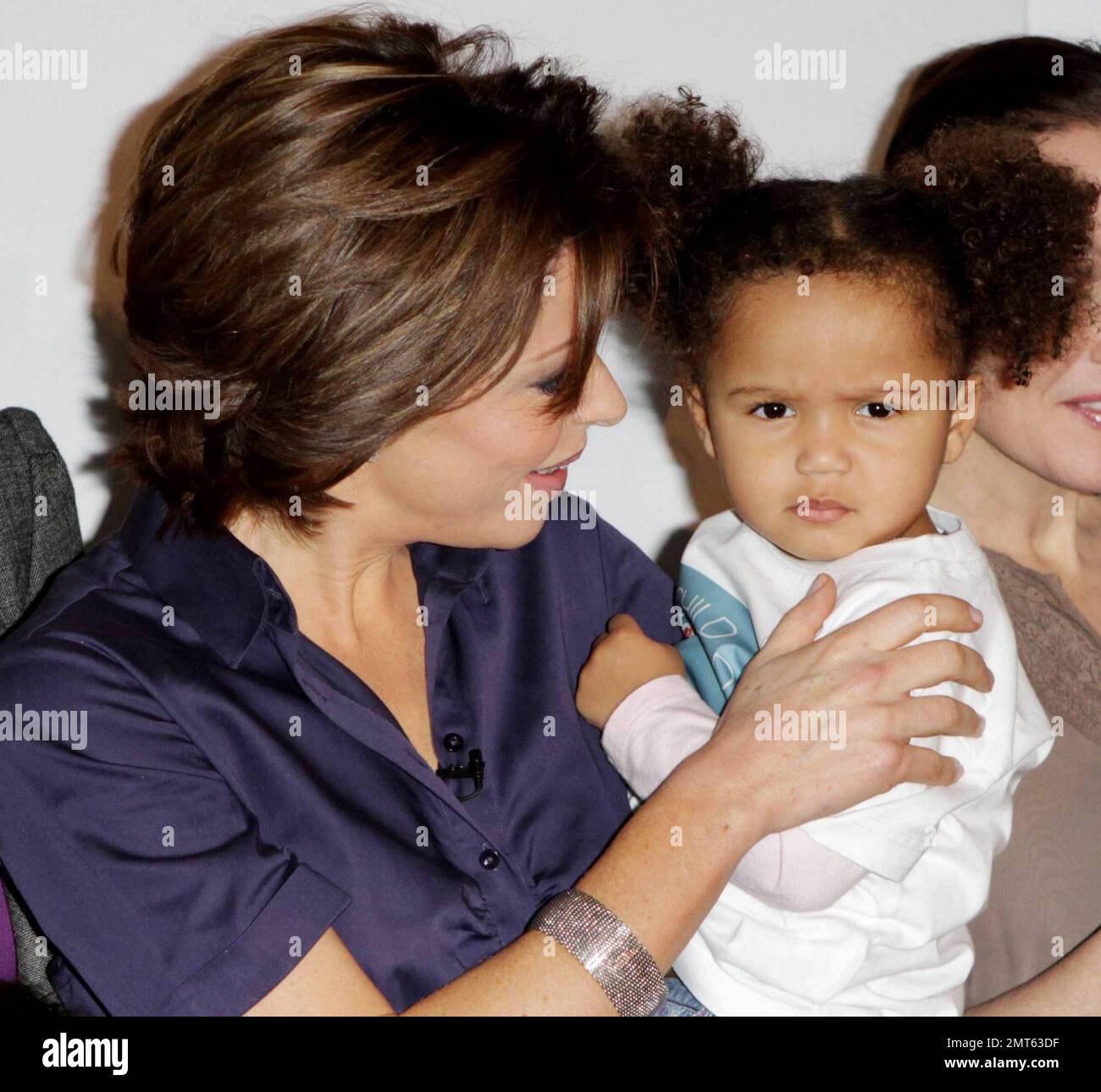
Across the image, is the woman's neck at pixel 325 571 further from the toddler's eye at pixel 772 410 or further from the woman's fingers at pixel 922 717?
the woman's fingers at pixel 922 717

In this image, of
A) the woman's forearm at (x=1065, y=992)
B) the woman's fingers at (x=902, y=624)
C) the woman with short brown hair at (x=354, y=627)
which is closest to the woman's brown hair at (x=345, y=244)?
the woman with short brown hair at (x=354, y=627)

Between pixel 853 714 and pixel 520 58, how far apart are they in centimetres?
110

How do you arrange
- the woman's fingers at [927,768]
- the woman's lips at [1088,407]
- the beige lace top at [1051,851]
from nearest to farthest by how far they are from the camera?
the woman's fingers at [927,768] < the beige lace top at [1051,851] < the woman's lips at [1088,407]

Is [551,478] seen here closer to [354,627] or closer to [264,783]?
[354,627]

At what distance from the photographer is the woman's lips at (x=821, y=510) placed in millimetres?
1406

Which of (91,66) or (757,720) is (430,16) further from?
(757,720)

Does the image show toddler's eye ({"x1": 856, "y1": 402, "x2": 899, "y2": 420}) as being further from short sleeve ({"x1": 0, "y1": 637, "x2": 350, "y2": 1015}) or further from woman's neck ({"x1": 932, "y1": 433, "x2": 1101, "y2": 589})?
short sleeve ({"x1": 0, "y1": 637, "x2": 350, "y2": 1015})

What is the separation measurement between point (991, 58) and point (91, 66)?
1.17 metres

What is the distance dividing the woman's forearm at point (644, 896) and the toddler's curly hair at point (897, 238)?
499 mm

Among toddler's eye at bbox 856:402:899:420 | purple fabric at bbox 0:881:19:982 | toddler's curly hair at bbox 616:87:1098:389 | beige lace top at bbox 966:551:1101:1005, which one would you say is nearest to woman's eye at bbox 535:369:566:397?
toddler's curly hair at bbox 616:87:1098:389

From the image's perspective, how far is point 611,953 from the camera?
1227 mm

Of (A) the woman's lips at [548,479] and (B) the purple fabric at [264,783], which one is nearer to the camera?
(B) the purple fabric at [264,783]

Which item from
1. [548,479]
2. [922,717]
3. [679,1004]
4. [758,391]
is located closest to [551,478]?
[548,479]
